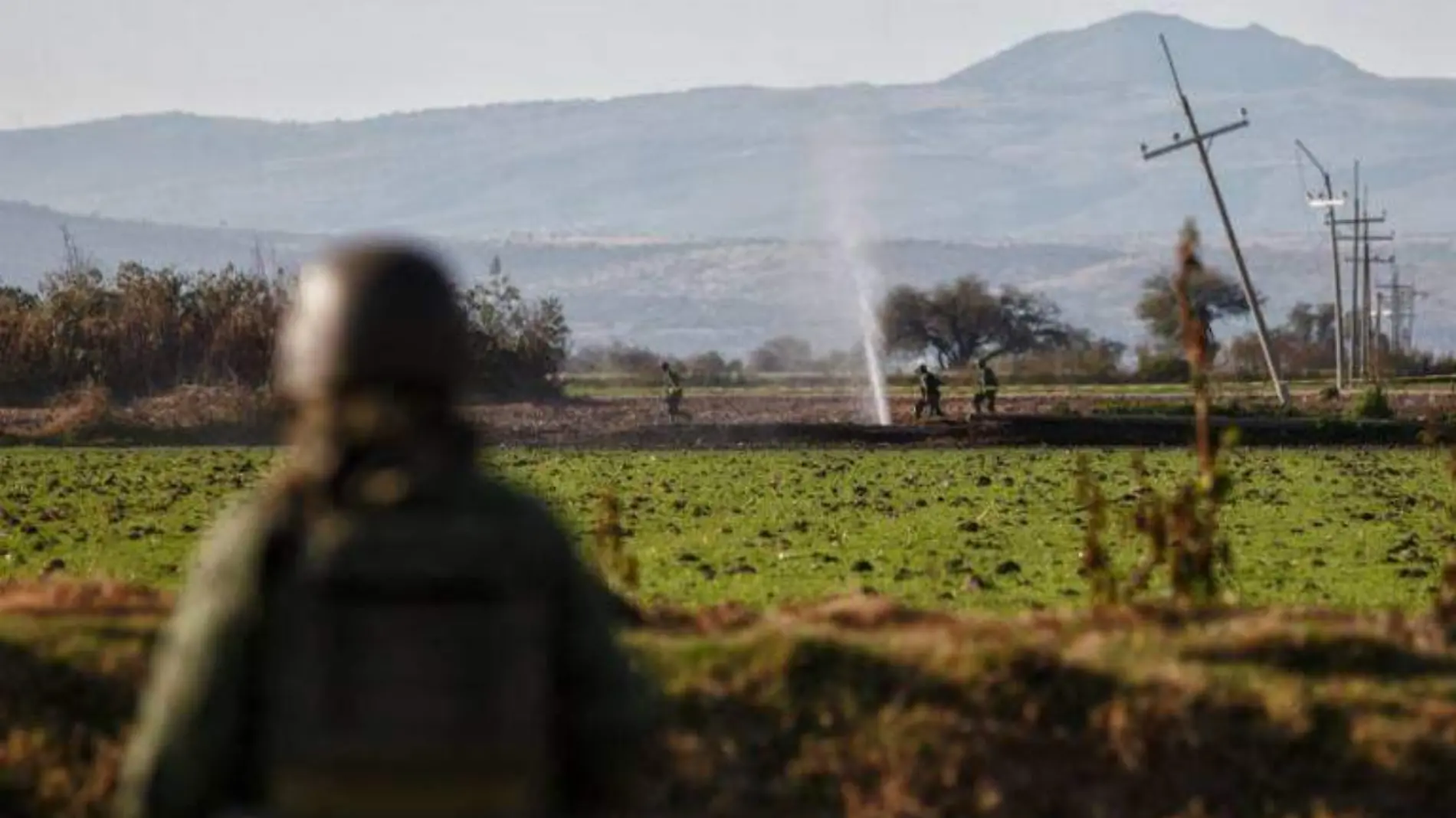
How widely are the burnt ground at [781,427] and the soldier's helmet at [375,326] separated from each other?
5042 centimetres

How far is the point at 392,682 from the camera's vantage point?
5621mm

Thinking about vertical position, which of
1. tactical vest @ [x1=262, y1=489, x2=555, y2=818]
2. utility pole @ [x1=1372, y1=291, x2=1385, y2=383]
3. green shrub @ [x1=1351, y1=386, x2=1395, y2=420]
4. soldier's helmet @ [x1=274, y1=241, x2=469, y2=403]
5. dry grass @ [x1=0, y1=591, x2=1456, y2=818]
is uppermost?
soldier's helmet @ [x1=274, y1=241, x2=469, y2=403]

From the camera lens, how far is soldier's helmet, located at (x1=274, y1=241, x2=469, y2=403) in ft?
18.4

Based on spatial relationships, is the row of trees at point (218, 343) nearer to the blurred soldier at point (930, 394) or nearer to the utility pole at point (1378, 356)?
the utility pole at point (1378, 356)

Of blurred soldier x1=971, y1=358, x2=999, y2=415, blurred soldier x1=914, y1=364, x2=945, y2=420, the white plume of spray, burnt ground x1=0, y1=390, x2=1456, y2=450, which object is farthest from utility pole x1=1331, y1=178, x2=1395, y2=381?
blurred soldier x1=914, y1=364, x2=945, y2=420

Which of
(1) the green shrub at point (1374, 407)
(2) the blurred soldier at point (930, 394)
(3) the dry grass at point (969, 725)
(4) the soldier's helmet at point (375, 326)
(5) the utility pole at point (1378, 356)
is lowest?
(5) the utility pole at point (1378, 356)

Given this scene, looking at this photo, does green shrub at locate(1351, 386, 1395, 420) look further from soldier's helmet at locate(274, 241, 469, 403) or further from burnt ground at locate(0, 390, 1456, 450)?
soldier's helmet at locate(274, 241, 469, 403)

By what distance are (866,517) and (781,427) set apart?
26.2m

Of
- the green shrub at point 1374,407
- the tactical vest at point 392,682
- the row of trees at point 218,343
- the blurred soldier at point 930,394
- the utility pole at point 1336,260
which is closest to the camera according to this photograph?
the tactical vest at point 392,682

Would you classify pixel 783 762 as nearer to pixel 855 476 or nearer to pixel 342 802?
pixel 342 802

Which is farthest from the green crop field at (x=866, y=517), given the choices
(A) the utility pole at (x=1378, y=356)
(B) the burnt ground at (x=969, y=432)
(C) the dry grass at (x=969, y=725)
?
(A) the utility pole at (x=1378, y=356)

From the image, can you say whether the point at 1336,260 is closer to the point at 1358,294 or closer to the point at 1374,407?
the point at 1358,294

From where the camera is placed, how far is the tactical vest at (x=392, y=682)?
561 cm

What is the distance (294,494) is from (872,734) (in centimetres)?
836
